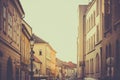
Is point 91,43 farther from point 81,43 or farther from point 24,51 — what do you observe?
point 81,43

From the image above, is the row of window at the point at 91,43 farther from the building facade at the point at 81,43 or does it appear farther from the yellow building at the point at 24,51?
the building facade at the point at 81,43

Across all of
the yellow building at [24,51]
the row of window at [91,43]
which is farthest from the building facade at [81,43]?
the yellow building at [24,51]

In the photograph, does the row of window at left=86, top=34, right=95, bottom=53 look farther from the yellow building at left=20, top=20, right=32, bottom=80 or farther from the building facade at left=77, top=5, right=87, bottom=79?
the building facade at left=77, top=5, right=87, bottom=79

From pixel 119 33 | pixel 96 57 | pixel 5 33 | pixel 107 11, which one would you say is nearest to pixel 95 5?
pixel 96 57

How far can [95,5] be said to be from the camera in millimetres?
45750

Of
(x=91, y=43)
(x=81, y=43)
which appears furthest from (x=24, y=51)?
(x=81, y=43)

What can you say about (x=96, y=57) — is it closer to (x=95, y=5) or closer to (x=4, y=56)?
(x=95, y=5)

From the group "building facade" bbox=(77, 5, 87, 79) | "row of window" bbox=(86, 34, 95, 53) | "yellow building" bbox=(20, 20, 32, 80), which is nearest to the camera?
"yellow building" bbox=(20, 20, 32, 80)

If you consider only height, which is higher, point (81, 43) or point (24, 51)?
point (81, 43)

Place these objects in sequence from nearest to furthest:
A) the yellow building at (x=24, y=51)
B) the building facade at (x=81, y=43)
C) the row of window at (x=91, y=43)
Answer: the yellow building at (x=24, y=51) < the row of window at (x=91, y=43) < the building facade at (x=81, y=43)

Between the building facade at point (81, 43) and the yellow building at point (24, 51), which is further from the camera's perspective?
the building facade at point (81, 43)

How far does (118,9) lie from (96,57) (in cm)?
1692

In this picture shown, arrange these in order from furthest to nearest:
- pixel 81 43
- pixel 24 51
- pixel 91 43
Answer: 1. pixel 81 43
2. pixel 91 43
3. pixel 24 51

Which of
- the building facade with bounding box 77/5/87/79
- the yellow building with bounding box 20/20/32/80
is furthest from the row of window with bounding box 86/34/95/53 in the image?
the building facade with bounding box 77/5/87/79
